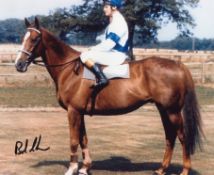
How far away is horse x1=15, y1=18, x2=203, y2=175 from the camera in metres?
7.68

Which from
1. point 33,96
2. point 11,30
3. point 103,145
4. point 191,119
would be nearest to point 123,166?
point 191,119

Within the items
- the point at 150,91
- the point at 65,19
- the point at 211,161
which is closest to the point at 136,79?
the point at 150,91

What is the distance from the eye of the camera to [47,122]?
1427cm

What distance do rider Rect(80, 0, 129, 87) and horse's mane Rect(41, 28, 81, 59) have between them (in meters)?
0.36

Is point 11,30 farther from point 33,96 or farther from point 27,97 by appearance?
point 27,97

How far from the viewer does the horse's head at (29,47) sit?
302 inches

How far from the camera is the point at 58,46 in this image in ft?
26.3

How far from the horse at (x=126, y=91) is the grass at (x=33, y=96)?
33.3 ft

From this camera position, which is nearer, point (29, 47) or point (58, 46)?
point (29, 47)

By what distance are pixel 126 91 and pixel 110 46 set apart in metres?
0.76

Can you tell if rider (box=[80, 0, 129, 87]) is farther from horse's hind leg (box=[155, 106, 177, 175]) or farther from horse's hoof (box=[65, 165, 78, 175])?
horse's hoof (box=[65, 165, 78, 175])

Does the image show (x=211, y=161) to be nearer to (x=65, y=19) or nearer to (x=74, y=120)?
(x=74, y=120)

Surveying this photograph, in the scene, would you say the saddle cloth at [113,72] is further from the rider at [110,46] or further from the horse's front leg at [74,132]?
the horse's front leg at [74,132]

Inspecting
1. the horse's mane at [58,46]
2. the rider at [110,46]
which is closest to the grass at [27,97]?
the horse's mane at [58,46]
